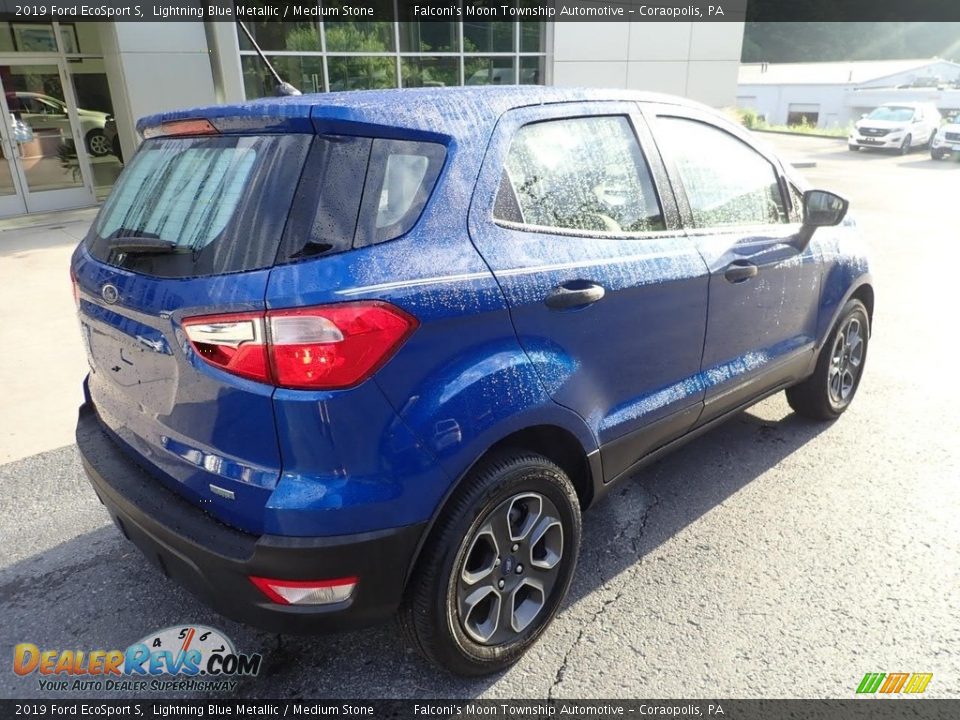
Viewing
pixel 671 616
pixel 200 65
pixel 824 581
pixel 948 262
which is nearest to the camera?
pixel 671 616

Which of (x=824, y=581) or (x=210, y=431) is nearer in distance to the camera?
(x=210, y=431)

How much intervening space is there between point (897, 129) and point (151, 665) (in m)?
28.7

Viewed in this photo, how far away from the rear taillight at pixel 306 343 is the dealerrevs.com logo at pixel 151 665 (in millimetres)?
1184

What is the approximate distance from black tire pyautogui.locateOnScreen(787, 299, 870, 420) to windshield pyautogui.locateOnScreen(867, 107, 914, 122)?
1021 inches

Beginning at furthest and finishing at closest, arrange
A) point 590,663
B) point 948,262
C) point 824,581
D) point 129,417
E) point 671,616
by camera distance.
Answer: point 948,262 → point 824,581 → point 671,616 → point 590,663 → point 129,417

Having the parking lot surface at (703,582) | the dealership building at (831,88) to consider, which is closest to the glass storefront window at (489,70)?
the parking lot surface at (703,582)

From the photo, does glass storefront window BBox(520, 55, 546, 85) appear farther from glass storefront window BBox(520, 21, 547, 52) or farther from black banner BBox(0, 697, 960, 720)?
black banner BBox(0, 697, 960, 720)

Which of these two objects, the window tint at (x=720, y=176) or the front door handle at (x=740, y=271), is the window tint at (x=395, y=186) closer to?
the window tint at (x=720, y=176)

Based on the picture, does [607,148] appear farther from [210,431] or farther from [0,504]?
[0,504]

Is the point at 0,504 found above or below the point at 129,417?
below

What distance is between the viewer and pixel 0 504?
3.38 metres

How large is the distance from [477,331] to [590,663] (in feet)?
4.02

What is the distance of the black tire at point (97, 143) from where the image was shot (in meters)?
11.6

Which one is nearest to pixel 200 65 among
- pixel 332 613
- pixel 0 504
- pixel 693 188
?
pixel 0 504
